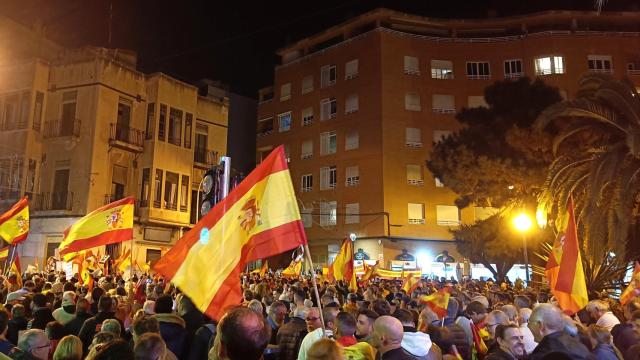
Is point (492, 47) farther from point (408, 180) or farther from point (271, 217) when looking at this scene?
point (271, 217)

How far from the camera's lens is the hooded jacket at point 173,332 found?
650cm

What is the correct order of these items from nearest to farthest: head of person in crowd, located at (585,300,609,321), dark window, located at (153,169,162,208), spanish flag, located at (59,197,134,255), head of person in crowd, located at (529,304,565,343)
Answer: head of person in crowd, located at (529,304,565,343) → head of person in crowd, located at (585,300,609,321) → spanish flag, located at (59,197,134,255) → dark window, located at (153,169,162,208)

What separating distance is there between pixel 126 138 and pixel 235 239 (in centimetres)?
2861

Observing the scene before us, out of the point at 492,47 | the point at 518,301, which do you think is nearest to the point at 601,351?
the point at 518,301

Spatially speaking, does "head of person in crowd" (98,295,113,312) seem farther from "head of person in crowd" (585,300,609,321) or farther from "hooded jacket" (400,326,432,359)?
"head of person in crowd" (585,300,609,321)

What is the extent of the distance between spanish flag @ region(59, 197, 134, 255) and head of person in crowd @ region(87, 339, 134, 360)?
9.42m

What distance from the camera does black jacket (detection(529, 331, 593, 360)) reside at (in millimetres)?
4980

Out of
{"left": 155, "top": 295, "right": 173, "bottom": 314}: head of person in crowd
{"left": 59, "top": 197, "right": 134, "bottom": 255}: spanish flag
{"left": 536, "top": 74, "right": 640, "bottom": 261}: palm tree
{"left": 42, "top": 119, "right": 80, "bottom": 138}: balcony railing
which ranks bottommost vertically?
{"left": 155, "top": 295, "right": 173, "bottom": 314}: head of person in crowd

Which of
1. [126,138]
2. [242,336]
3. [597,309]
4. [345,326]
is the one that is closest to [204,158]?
[126,138]

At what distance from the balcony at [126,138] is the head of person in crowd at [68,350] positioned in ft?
93.2

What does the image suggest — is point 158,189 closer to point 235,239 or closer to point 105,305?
point 105,305

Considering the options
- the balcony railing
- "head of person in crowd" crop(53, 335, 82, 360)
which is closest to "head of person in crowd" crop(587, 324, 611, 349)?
"head of person in crowd" crop(53, 335, 82, 360)

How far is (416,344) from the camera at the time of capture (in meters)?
5.52

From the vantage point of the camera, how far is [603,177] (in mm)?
15516
